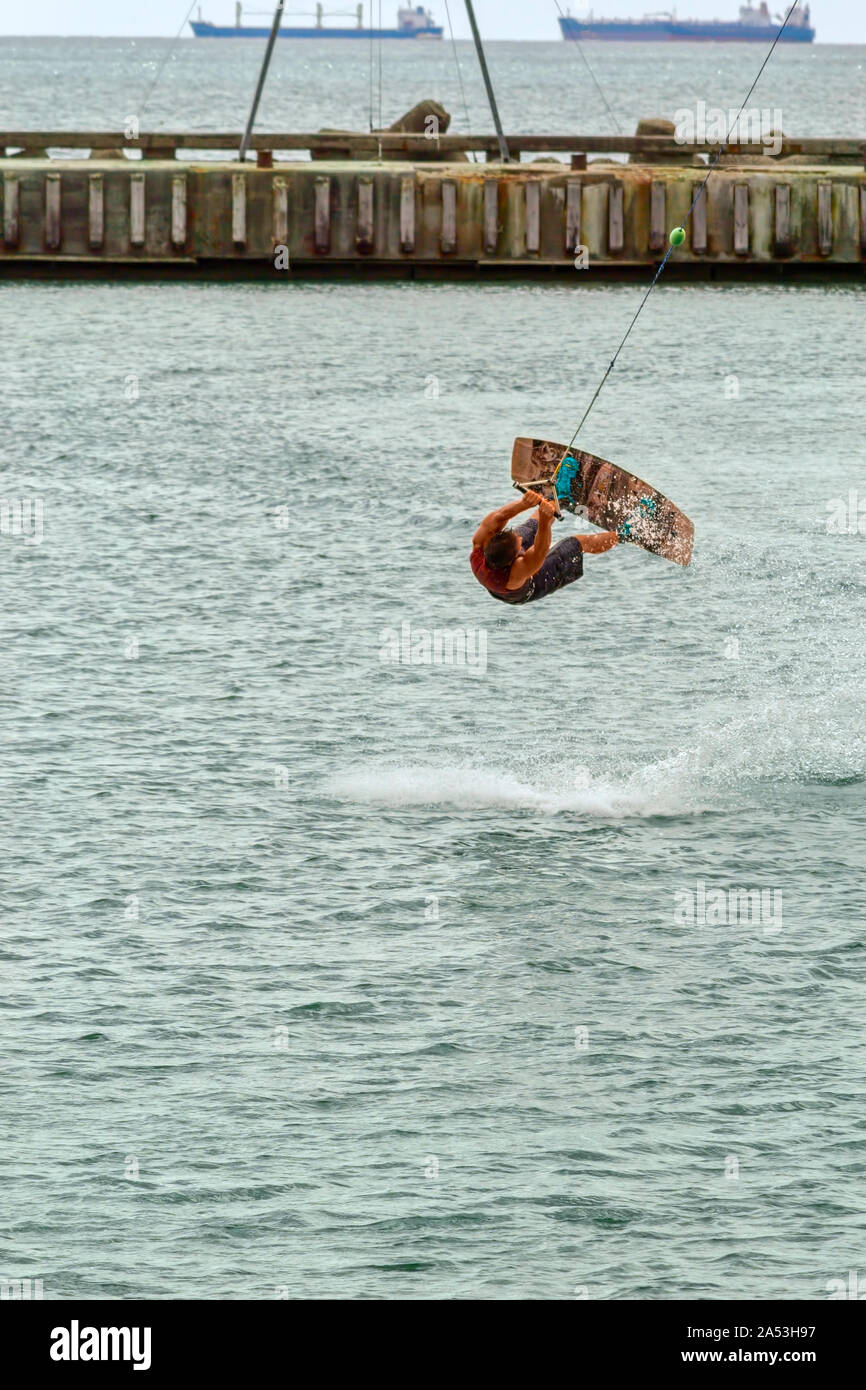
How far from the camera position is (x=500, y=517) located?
792 inches

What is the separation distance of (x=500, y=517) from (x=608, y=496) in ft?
11.9

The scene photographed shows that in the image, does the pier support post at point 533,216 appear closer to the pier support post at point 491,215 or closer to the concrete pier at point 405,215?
the concrete pier at point 405,215

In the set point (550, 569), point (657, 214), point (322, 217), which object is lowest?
point (322, 217)

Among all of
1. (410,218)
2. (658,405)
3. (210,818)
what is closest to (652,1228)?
(210,818)

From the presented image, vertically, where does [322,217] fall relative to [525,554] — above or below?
below

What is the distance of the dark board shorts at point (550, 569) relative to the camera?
20766 mm

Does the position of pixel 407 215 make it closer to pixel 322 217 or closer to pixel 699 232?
pixel 322 217

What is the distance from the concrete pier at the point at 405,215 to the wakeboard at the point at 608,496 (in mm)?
34306

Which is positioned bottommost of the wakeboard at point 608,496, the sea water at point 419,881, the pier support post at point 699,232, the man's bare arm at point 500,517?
the pier support post at point 699,232

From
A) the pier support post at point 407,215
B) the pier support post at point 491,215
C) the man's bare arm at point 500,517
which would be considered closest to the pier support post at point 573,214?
the pier support post at point 491,215

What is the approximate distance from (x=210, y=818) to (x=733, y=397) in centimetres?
2690

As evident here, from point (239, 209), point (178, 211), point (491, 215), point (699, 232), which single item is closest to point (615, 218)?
point (699, 232)
